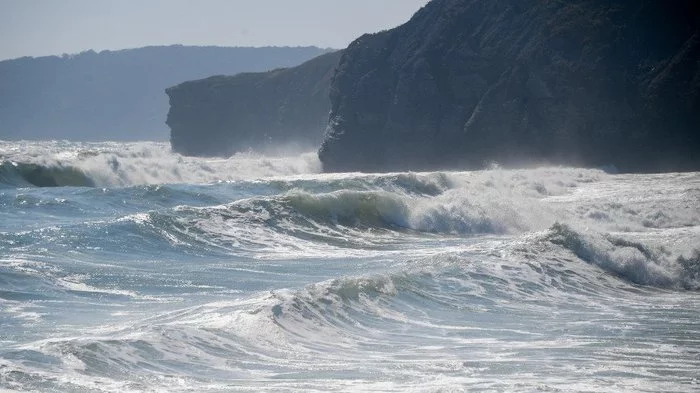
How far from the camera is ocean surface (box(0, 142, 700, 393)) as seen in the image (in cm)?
972

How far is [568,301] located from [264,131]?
3220 inches

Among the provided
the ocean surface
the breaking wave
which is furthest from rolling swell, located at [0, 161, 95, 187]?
the ocean surface

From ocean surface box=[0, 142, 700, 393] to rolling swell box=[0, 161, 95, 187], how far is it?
273 inches

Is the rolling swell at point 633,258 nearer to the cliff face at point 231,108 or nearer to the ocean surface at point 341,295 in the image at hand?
the ocean surface at point 341,295

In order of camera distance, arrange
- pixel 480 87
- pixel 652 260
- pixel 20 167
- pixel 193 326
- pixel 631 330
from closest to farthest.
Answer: pixel 193 326
pixel 631 330
pixel 652 260
pixel 20 167
pixel 480 87

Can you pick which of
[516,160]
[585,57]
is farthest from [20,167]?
[585,57]

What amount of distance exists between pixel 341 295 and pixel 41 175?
86.3 ft

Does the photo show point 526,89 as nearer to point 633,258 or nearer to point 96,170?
point 96,170

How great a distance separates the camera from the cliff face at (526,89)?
152 feet

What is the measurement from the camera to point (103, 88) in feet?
543

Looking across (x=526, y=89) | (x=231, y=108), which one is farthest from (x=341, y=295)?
(x=231, y=108)

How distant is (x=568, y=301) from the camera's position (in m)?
15.1

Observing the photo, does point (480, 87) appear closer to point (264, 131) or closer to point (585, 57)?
point (585, 57)

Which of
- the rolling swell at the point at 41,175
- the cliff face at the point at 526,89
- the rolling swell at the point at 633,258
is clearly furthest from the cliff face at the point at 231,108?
the rolling swell at the point at 633,258
